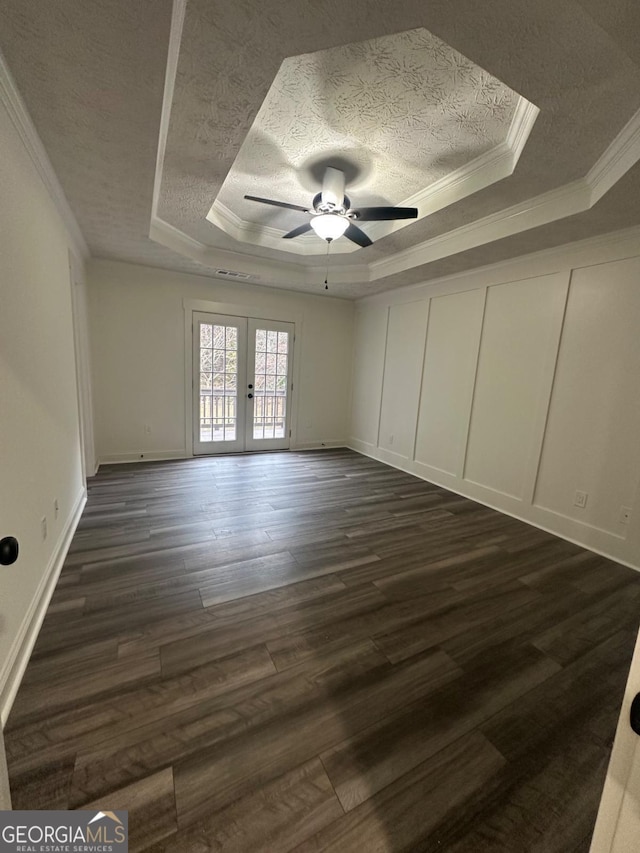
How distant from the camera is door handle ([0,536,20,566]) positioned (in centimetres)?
77

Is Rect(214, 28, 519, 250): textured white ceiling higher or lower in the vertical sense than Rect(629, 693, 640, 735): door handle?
higher

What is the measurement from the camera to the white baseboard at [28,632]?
4.45ft

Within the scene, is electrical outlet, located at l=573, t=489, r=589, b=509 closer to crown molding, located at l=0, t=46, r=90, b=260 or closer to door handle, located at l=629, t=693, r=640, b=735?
door handle, located at l=629, t=693, r=640, b=735

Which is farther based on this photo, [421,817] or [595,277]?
[595,277]

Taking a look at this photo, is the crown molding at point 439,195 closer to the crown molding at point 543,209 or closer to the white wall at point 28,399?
the crown molding at point 543,209

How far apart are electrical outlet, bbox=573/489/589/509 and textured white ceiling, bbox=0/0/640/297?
2.18 metres

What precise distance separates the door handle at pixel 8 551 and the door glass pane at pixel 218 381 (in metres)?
4.35

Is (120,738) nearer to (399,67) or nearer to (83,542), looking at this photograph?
(83,542)

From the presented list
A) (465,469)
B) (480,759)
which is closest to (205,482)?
(465,469)

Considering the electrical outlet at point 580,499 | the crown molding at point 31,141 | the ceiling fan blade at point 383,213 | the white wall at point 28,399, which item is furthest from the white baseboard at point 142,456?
the electrical outlet at point 580,499

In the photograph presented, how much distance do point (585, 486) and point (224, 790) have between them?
3309 millimetres

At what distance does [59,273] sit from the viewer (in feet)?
8.31

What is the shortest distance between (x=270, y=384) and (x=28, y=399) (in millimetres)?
3788

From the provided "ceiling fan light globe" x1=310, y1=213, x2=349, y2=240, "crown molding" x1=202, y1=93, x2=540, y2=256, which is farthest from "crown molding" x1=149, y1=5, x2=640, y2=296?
"ceiling fan light globe" x1=310, y1=213, x2=349, y2=240
